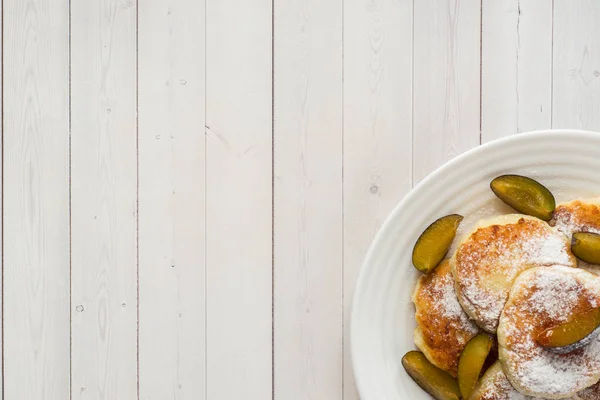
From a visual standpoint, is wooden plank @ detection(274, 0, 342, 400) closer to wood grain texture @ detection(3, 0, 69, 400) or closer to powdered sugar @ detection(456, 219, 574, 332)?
powdered sugar @ detection(456, 219, 574, 332)

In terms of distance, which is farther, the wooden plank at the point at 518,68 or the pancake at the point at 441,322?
the wooden plank at the point at 518,68

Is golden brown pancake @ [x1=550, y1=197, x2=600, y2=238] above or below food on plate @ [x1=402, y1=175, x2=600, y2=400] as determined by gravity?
above

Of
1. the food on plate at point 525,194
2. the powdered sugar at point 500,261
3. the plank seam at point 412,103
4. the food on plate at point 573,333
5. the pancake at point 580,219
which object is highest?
the plank seam at point 412,103

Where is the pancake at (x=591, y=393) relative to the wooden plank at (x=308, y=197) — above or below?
below

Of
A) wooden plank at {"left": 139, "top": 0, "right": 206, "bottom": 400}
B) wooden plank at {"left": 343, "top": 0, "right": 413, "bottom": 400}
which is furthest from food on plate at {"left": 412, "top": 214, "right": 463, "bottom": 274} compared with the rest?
wooden plank at {"left": 139, "top": 0, "right": 206, "bottom": 400}

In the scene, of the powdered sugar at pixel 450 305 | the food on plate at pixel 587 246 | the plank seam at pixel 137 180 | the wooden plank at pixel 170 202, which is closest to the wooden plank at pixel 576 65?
the food on plate at pixel 587 246

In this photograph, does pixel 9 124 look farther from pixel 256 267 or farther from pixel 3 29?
pixel 256 267

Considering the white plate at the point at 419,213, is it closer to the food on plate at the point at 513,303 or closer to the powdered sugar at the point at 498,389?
the food on plate at the point at 513,303
